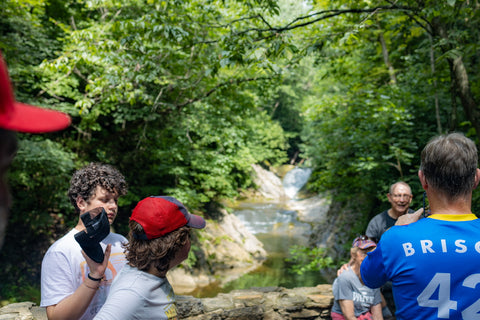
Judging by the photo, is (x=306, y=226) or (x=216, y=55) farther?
(x=306, y=226)

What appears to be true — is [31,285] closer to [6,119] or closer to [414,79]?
[6,119]

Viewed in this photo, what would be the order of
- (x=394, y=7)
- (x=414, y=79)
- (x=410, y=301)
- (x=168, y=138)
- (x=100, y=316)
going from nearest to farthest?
(x=100, y=316)
(x=410, y=301)
(x=394, y=7)
(x=414, y=79)
(x=168, y=138)

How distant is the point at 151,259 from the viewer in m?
1.38

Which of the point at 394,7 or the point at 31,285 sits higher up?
the point at 394,7

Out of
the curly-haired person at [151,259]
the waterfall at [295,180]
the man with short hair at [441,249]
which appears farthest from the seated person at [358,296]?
the waterfall at [295,180]

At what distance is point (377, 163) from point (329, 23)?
8.42 feet

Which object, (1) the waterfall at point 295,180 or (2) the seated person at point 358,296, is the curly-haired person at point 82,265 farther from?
(1) the waterfall at point 295,180

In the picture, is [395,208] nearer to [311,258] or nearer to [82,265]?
[82,265]

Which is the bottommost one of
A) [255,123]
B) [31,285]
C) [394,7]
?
[31,285]

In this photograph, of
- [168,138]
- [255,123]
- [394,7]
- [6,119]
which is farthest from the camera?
[255,123]

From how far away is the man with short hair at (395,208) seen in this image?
339 cm

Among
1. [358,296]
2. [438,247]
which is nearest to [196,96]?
[358,296]

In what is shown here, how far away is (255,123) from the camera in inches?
600

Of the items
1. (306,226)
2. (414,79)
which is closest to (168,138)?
(414,79)
